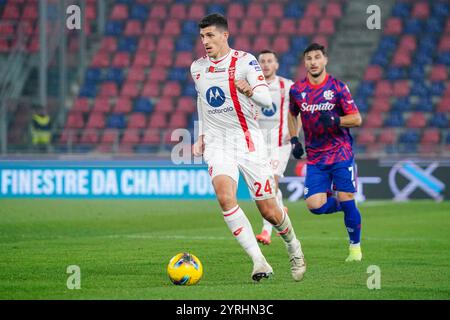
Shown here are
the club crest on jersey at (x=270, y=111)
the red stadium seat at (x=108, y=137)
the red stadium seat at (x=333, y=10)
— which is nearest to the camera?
the club crest on jersey at (x=270, y=111)

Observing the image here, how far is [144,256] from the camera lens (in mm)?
10992

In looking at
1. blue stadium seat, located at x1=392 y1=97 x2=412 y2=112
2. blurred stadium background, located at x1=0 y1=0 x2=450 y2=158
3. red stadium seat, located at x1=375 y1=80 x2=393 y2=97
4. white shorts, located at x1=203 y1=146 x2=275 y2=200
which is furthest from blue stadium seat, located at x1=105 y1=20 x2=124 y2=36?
white shorts, located at x1=203 y1=146 x2=275 y2=200

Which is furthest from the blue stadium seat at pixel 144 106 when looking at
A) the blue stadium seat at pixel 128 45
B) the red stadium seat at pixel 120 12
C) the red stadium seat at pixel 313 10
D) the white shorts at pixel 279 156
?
the white shorts at pixel 279 156

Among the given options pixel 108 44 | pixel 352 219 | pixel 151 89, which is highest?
pixel 108 44

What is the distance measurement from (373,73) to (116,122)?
279 inches

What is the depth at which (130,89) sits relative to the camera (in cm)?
2845

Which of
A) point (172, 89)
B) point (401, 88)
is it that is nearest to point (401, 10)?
point (401, 88)

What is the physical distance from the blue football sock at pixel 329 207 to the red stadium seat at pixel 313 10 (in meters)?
18.5

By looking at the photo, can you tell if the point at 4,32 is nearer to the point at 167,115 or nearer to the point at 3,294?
the point at 167,115

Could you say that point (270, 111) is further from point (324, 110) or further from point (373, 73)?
point (373, 73)

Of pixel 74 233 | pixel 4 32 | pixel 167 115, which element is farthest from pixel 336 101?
pixel 4 32

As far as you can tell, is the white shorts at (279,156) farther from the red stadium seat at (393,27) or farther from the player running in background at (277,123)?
the red stadium seat at (393,27)

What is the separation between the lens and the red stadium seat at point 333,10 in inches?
1137

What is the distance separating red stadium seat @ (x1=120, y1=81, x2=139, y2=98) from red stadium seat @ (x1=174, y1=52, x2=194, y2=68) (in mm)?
1297
